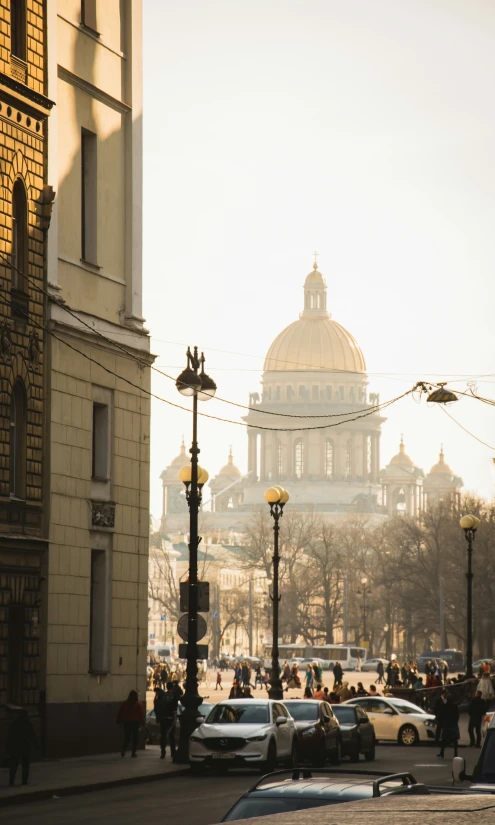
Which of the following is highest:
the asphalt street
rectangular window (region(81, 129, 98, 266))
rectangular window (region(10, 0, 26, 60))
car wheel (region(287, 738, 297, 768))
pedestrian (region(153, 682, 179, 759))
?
rectangular window (region(10, 0, 26, 60))

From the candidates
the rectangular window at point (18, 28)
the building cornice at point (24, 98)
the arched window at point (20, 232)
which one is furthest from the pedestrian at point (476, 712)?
the rectangular window at point (18, 28)

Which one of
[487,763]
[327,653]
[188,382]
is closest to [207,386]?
[188,382]

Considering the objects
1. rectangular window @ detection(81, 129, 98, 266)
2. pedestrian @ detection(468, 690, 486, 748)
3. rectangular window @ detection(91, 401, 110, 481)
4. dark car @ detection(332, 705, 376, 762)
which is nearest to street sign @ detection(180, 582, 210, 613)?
rectangular window @ detection(91, 401, 110, 481)

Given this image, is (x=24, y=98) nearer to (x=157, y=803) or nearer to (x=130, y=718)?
(x=130, y=718)

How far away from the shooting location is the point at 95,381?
33.4m

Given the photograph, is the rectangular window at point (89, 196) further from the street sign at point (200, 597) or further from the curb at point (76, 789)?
the curb at point (76, 789)

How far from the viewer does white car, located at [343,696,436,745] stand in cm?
4066

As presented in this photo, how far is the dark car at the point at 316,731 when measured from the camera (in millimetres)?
30500

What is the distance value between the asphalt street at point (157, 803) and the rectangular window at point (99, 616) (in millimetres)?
4618

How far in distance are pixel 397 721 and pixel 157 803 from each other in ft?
63.2

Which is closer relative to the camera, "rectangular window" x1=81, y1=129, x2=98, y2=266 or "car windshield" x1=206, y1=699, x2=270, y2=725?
"car windshield" x1=206, y1=699, x2=270, y2=725

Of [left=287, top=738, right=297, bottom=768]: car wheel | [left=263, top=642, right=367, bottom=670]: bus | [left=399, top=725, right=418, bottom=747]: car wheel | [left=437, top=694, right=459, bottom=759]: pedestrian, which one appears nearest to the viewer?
[left=287, top=738, right=297, bottom=768]: car wheel

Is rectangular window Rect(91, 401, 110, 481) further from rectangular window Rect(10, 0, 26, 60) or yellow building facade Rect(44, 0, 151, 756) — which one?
rectangular window Rect(10, 0, 26, 60)

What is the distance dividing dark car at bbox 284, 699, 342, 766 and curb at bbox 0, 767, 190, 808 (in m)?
2.79
